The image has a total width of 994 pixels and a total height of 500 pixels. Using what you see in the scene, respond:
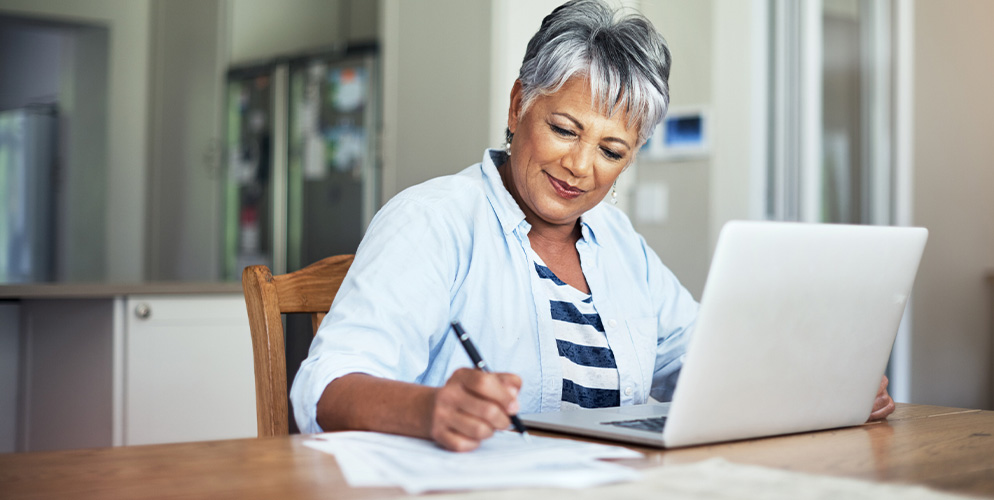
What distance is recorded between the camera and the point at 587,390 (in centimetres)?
121

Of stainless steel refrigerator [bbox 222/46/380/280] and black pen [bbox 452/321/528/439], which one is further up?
stainless steel refrigerator [bbox 222/46/380/280]

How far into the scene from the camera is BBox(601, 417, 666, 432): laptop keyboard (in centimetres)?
87

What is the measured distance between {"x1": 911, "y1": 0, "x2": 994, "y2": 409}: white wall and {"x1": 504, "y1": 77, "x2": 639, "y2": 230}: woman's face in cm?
311

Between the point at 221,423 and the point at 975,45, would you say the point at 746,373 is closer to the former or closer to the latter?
the point at 221,423

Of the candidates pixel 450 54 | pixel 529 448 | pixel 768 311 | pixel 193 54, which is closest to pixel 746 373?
pixel 768 311

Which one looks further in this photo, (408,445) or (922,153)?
(922,153)

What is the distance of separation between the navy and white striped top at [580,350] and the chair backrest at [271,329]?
0.32 meters

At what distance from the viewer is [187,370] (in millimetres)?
2285

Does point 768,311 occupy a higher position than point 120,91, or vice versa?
point 120,91

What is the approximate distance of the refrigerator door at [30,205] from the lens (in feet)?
17.0

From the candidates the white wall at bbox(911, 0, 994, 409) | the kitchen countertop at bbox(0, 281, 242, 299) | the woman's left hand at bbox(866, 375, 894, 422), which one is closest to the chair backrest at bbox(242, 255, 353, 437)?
the woman's left hand at bbox(866, 375, 894, 422)

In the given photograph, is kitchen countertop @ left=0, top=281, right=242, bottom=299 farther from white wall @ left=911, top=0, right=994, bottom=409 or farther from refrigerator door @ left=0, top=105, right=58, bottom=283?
refrigerator door @ left=0, top=105, right=58, bottom=283

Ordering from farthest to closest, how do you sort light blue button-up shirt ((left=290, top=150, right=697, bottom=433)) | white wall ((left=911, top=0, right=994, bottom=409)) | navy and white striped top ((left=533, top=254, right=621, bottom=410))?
white wall ((left=911, top=0, right=994, bottom=409))
navy and white striped top ((left=533, top=254, right=621, bottom=410))
light blue button-up shirt ((left=290, top=150, right=697, bottom=433))

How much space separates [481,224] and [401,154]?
8.08ft
